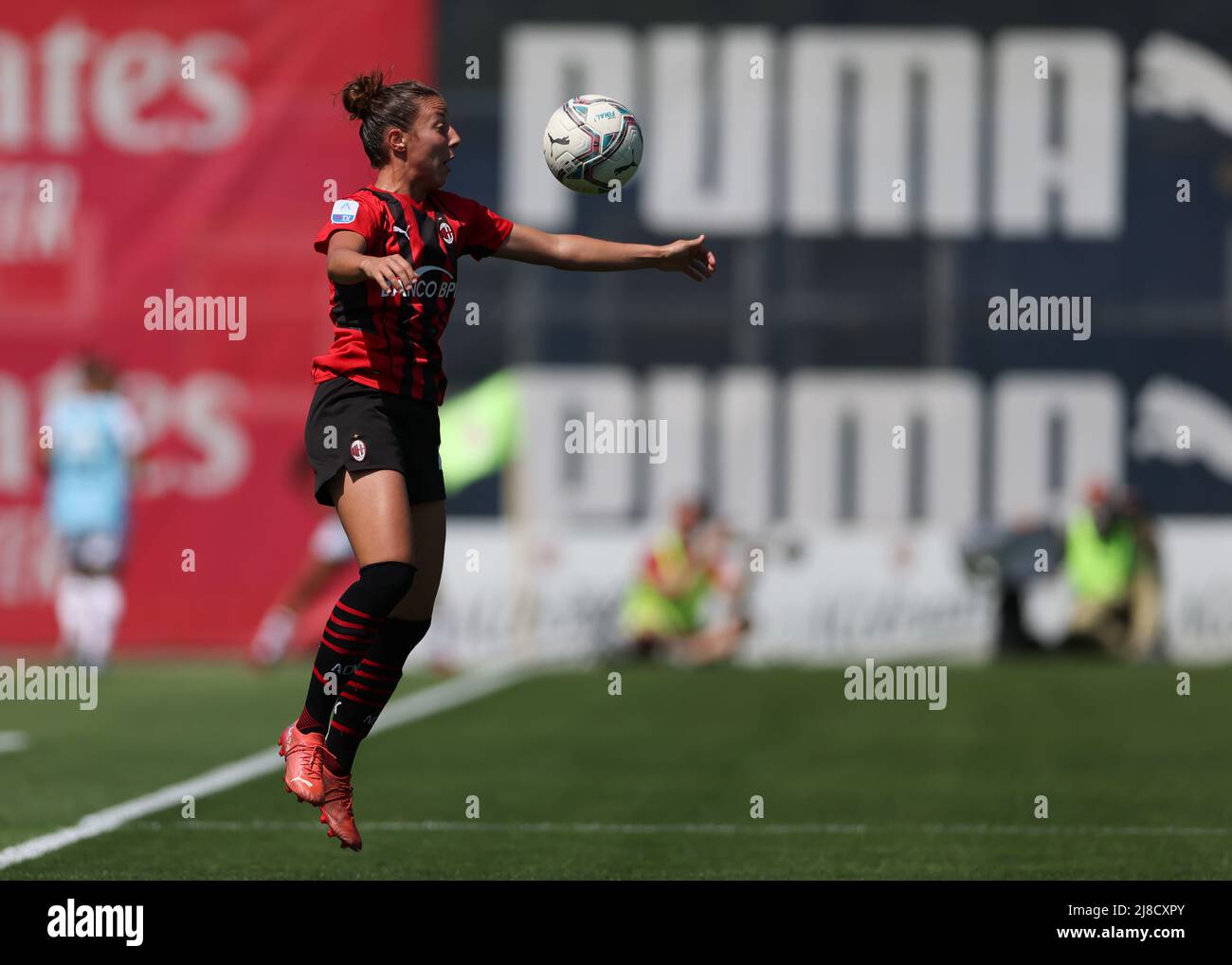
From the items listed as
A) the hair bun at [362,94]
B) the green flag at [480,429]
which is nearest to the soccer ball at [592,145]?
the hair bun at [362,94]

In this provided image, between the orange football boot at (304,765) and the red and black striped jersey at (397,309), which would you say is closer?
the orange football boot at (304,765)

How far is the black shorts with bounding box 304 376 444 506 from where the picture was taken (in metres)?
6.34

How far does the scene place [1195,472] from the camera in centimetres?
1847

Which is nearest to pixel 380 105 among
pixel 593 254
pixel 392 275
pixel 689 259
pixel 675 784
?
pixel 593 254

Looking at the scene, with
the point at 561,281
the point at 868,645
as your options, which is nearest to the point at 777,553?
the point at 868,645

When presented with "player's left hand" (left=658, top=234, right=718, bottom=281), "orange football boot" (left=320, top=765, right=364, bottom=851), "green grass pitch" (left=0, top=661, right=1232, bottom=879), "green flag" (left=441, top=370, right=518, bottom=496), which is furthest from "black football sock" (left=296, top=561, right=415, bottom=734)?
"green flag" (left=441, top=370, right=518, bottom=496)

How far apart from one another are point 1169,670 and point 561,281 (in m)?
5.97

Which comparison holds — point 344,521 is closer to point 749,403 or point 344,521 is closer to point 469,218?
point 469,218

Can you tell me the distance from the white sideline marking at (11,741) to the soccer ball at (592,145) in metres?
5.32

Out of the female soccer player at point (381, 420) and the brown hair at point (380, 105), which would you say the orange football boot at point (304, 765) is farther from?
the brown hair at point (380, 105)

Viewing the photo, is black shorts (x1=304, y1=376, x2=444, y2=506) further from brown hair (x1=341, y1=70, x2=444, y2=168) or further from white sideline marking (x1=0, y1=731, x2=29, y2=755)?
white sideline marking (x1=0, y1=731, x2=29, y2=755)

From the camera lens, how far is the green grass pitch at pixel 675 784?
690 centimetres

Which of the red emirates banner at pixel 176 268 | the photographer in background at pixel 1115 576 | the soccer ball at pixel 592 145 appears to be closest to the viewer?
the soccer ball at pixel 592 145

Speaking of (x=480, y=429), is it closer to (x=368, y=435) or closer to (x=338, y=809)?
(x=368, y=435)
